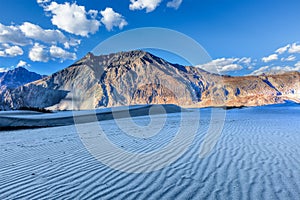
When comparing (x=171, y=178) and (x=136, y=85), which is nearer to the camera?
(x=171, y=178)

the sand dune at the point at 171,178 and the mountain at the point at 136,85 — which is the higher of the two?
the mountain at the point at 136,85

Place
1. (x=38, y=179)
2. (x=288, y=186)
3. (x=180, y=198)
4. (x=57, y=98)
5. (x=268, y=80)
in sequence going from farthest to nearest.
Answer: (x=268, y=80)
(x=57, y=98)
(x=38, y=179)
(x=288, y=186)
(x=180, y=198)

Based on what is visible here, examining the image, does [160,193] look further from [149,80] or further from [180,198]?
[149,80]

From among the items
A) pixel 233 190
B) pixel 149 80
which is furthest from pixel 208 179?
pixel 149 80

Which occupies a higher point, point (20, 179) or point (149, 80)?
point (149, 80)

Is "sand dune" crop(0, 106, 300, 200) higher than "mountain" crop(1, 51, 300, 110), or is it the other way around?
"mountain" crop(1, 51, 300, 110)

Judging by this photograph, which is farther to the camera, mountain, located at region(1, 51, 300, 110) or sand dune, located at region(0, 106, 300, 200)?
mountain, located at region(1, 51, 300, 110)

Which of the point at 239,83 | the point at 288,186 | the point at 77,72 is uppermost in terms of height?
the point at 77,72

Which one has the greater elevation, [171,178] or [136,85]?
[136,85]

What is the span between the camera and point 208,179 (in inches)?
142

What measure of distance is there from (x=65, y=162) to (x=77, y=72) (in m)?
174

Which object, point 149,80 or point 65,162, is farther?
point 149,80

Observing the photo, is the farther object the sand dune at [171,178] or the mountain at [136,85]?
the mountain at [136,85]

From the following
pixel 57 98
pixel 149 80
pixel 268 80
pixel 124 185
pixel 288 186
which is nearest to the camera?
pixel 288 186
